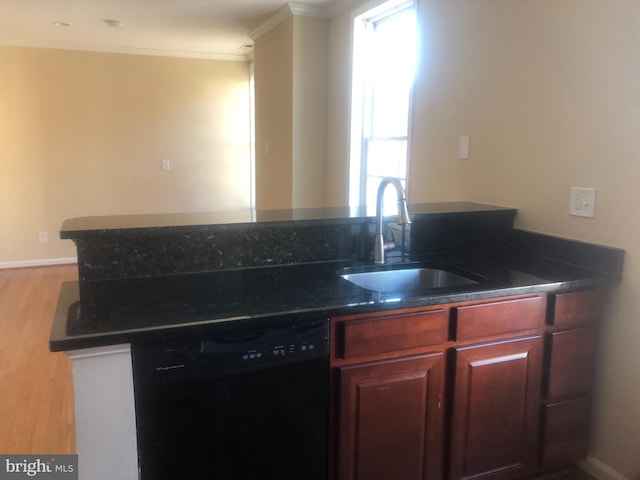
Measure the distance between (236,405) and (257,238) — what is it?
0.68 m

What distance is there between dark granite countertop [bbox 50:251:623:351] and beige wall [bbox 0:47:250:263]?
169 inches

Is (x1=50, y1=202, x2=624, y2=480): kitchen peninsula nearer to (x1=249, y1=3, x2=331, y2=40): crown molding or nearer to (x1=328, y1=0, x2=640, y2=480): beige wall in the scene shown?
(x1=328, y1=0, x2=640, y2=480): beige wall

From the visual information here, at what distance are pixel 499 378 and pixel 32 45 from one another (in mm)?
5503

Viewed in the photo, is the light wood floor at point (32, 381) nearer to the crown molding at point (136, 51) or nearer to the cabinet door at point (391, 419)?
the cabinet door at point (391, 419)

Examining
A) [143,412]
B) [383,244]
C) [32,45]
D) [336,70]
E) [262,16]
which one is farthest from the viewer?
[32,45]

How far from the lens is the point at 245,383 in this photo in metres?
1.45

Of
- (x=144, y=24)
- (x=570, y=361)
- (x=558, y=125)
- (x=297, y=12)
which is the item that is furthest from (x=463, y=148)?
(x=144, y=24)

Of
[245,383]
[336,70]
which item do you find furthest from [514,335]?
[336,70]

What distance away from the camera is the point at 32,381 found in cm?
288

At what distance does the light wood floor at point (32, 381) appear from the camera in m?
2.31

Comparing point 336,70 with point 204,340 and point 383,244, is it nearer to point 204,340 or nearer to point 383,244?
point 383,244

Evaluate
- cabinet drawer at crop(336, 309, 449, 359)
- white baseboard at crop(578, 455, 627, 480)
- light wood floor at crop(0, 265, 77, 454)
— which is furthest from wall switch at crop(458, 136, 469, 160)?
light wood floor at crop(0, 265, 77, 454)

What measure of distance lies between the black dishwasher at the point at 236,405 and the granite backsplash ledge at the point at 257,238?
0.52 metres

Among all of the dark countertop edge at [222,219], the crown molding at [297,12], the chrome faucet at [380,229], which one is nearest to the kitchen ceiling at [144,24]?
the crown molding at [297,12]
